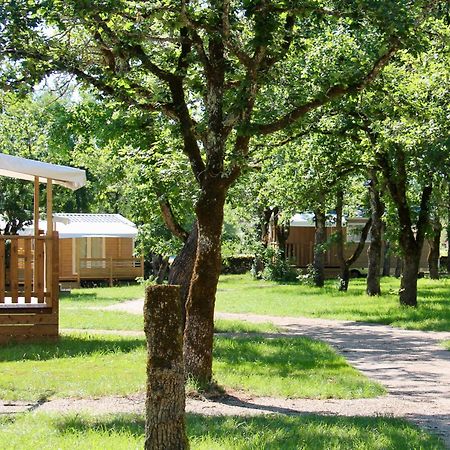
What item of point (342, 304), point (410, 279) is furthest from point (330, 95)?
point (342, 304)

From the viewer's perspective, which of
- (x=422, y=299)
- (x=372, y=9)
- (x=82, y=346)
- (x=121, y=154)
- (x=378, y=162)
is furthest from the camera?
(x=422, y=299)

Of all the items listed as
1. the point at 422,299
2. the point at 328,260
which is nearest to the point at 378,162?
the point at 422,299

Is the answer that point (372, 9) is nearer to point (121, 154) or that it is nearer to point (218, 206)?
point (218, 206)

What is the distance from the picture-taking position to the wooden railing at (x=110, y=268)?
1426 inches

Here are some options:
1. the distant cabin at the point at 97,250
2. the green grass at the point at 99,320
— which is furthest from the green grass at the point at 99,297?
the distant cabin at the point at 97,250

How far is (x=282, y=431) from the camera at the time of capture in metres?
7.21

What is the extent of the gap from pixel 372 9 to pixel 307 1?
84 centimetres

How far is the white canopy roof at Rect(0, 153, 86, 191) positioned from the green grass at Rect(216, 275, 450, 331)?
291 inches

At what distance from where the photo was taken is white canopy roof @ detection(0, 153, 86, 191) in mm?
13758

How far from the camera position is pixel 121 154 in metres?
17.1

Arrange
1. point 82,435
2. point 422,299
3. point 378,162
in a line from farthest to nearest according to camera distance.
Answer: point 422,299 < point 378,162 < point 82,435

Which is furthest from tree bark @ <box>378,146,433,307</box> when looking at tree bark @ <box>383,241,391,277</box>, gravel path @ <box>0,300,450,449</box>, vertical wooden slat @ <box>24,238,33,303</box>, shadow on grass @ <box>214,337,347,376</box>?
tree bark @ <box>383,241,391,277</box>

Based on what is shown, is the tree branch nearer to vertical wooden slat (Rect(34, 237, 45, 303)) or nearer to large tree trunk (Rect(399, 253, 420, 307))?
vertical wooden slat (Rect(34, 237, 45, 303))

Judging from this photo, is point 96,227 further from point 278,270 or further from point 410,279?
point 410,279
